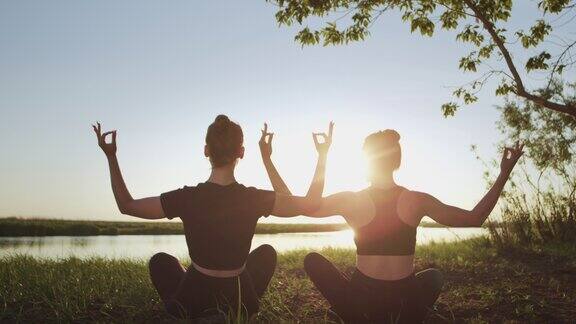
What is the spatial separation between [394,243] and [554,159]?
9.86 m

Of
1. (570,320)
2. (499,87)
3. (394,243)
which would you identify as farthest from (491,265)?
(394,243)

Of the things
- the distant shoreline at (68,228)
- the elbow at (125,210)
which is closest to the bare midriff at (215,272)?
the elbow at (125,210)

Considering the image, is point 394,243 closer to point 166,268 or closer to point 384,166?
point 384,166

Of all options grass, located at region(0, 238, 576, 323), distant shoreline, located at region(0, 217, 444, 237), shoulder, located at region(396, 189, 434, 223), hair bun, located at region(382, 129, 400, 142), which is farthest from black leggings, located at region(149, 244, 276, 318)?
distant shoreline, located at region(0, 217, 444, 237)

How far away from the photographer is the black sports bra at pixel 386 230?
3.81 meters

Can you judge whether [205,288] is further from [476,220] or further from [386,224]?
[476,220]

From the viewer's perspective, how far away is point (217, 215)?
354 centimetres

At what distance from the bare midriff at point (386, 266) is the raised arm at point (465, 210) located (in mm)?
368

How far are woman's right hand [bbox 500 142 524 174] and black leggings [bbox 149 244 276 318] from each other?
2.23 m

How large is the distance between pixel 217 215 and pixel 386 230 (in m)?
1.37

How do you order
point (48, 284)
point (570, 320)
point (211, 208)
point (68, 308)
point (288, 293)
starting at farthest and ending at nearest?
1. point (288, 293)
2. point (48, 284)
3. point (570, 320)
4. point (68, 308)
5. point (211, 208)

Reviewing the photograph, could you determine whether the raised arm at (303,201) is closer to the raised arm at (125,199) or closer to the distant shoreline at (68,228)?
the raised arm at (125,199)

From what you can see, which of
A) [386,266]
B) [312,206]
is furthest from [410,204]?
[312,206]

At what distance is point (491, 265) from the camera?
→ 899cm
